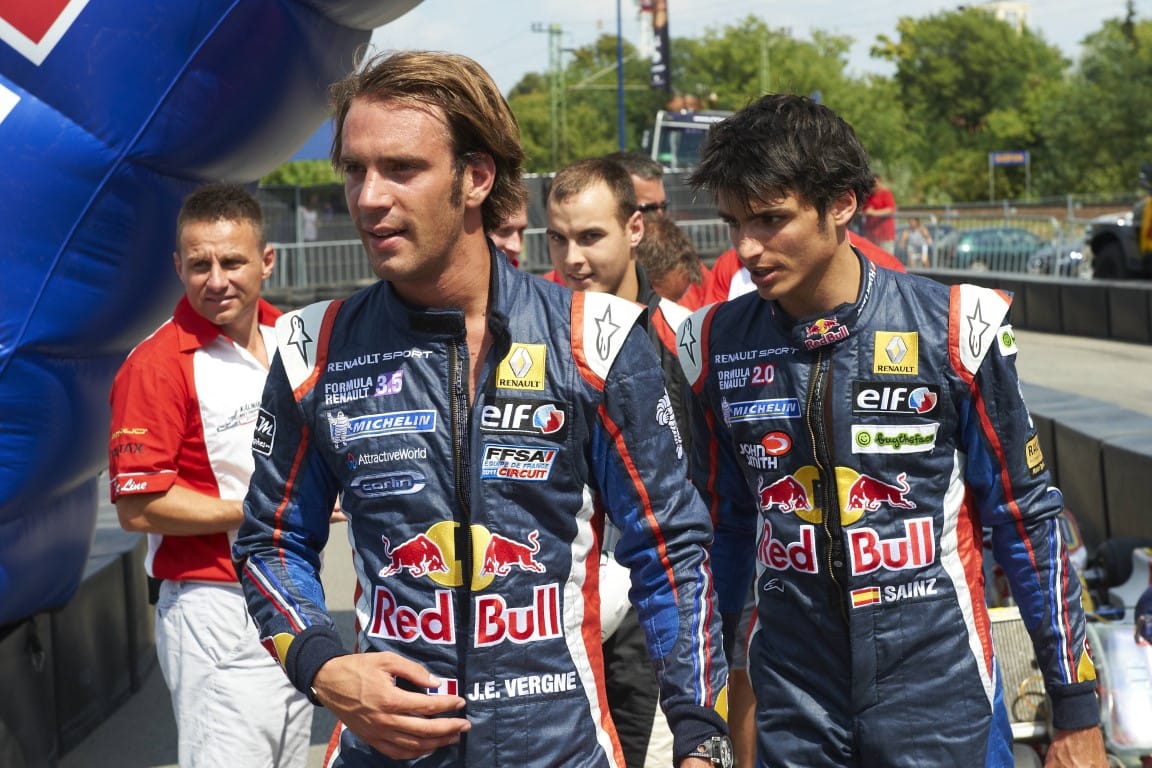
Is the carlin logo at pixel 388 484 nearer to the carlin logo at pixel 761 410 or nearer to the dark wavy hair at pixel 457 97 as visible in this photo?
the dark wavy hair at pixel 457 97

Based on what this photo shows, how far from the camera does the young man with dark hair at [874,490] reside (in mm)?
3057

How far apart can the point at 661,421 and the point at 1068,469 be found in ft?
20.8

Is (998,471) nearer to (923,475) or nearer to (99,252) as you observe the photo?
(923,475)

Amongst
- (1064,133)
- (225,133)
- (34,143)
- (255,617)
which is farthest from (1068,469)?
(1064,133)

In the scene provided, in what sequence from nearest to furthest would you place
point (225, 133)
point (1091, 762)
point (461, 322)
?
point (461, 322) < point (1091, 762) < point (225, 133)

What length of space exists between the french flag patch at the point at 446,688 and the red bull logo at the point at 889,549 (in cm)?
99

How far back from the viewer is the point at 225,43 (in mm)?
4668

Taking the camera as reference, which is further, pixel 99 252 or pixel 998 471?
pixel 99 252

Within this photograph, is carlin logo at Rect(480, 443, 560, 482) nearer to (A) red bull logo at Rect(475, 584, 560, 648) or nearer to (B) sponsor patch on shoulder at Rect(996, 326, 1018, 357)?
(A) red bull logo at Rect(475, 584, 560, 648)

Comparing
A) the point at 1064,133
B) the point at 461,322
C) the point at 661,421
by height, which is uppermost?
the point at 1064,133

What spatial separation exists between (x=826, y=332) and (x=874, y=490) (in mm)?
353

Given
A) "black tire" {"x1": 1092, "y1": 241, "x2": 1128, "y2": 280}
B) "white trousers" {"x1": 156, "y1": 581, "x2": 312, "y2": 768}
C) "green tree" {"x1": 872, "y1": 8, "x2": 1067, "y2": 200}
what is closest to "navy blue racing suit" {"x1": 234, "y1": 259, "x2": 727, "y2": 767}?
"white trousers" {"x1": 156, "y1": 581, "x2": 312, "y2": 768}

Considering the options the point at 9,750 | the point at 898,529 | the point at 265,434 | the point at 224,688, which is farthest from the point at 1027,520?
the point at 9,750

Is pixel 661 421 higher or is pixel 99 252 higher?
pixel 99 252
